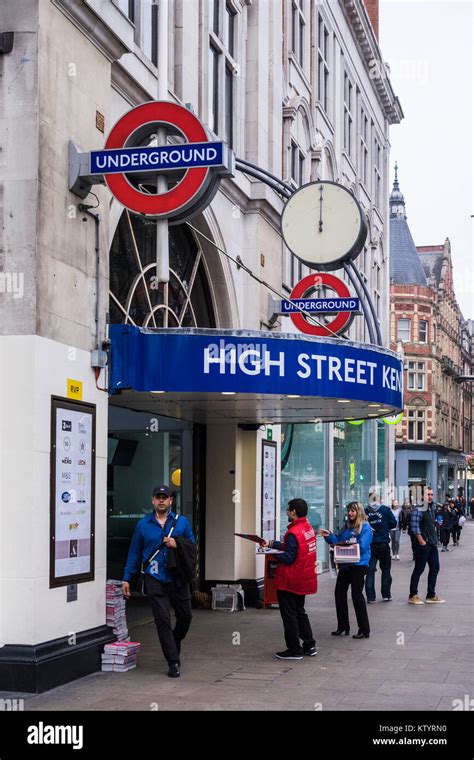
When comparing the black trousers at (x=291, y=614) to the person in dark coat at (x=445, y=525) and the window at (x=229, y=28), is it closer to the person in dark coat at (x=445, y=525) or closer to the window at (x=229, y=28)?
the window at (x=229, y=28)

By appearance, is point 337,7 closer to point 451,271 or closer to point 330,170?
point 330,170

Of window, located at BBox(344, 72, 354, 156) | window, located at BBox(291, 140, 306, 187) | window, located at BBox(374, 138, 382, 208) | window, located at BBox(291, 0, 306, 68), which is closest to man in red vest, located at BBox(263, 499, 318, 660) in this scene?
window, located at BBox(291, 140, 306, 187)

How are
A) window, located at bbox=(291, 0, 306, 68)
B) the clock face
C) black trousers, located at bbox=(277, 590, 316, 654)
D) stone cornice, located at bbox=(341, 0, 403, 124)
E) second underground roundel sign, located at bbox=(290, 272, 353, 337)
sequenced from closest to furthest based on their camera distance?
black trousers, located at bbox=(277, 590, 316, 654) < the clock face < second underground roundel sign, located at bbox=(290, 272, 353, 337) < window, located at bbox=(291, 0, 306, 68) < stone cornice, located at bbox=(341, 0, 403, 124)

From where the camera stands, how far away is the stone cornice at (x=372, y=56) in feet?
97.0

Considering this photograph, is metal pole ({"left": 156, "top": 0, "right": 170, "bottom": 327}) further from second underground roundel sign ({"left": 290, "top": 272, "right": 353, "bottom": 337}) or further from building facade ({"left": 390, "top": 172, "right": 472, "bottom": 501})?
building facade ({"left": 390, "top": 172, "right": 472, "bottom": 501})

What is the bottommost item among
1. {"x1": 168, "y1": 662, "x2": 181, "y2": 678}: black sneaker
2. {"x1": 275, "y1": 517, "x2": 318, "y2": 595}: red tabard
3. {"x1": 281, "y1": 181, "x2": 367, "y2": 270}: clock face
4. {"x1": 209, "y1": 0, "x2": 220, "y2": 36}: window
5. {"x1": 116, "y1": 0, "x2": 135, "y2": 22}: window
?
{"x1": 168, "y1": 662, "x2": 181, "y2": 678}: black sneaker

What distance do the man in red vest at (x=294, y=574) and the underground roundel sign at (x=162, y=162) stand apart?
3420 mm

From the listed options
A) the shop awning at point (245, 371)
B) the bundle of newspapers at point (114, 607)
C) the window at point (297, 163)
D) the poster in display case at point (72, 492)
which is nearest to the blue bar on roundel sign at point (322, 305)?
the shop awning at point (245, 371)

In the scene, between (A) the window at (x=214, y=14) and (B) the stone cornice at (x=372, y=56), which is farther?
(B) the stone cornice at (x=372, y=56)

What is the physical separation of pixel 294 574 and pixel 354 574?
1.81 m

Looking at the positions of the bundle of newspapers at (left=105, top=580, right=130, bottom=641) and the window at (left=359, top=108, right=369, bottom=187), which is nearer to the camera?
the bundle of newspapers at (left=105, top=580, right=130, bottom=641)

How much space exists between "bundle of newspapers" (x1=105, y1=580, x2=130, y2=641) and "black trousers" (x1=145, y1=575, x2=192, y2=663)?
783 mm

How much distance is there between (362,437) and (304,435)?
29.2 ft

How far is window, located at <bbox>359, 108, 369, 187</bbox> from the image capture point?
32562 millimetres
